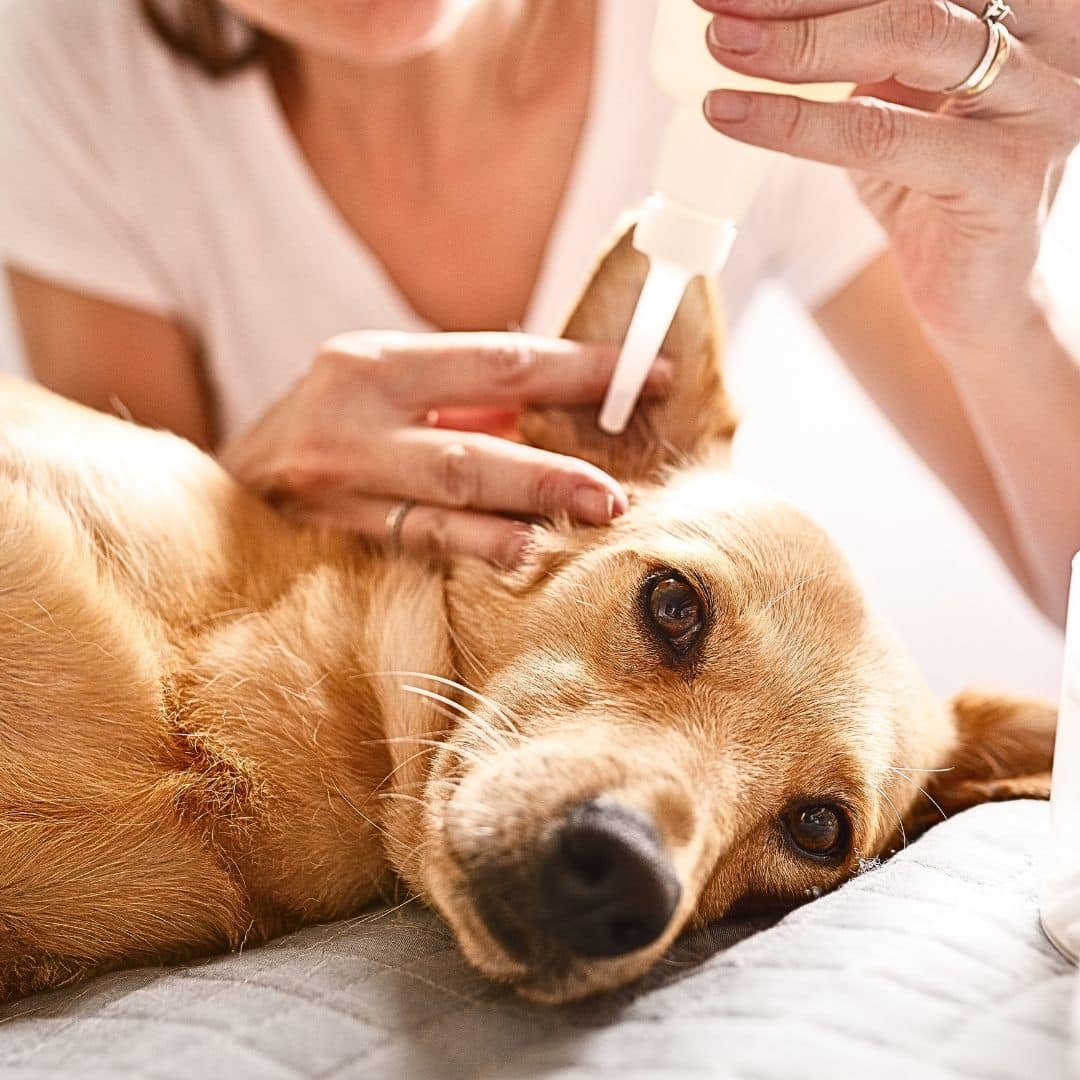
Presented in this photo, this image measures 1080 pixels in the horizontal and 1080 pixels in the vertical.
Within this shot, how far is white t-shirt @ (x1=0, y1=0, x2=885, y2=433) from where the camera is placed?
2006 millimetres

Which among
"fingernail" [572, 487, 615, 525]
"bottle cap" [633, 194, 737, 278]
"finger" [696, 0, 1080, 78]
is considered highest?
"finger" [696, 0, 1080, 78]

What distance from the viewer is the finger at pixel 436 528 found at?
1.40m

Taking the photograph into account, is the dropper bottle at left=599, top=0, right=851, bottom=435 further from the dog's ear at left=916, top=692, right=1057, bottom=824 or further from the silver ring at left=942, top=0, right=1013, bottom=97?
the dog's ear at left=916, top=692, right=1057, bottom=824

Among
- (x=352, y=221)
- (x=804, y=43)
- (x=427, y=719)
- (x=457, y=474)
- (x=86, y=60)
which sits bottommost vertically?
(x=427, y=719)

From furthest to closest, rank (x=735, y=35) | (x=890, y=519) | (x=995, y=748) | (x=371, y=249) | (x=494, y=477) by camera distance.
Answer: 1. (x=890, y=519)
2. (x=371, y=249)
3. (x=995, y=748)
4. (x=494, y=477)
5. (x=735, y=35)

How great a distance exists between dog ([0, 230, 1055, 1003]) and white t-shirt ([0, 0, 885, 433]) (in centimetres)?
64

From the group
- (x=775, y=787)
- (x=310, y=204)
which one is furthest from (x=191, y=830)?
(x=310, y=204)

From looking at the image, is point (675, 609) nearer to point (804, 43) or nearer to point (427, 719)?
point (427, 719)

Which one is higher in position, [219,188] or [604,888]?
[219,188]

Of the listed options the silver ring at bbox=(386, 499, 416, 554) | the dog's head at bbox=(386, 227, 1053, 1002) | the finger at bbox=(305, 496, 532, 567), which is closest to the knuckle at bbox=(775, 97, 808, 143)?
the dog's head at bbox=(386, 227, 1053, 1002)

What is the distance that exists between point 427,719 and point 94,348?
4.04ft

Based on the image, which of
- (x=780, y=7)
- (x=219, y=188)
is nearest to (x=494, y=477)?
(x=780, y=7)

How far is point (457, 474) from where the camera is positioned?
55.9 inches

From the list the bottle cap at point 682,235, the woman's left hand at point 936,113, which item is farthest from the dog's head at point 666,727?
the woman's left hand at point 936,113
